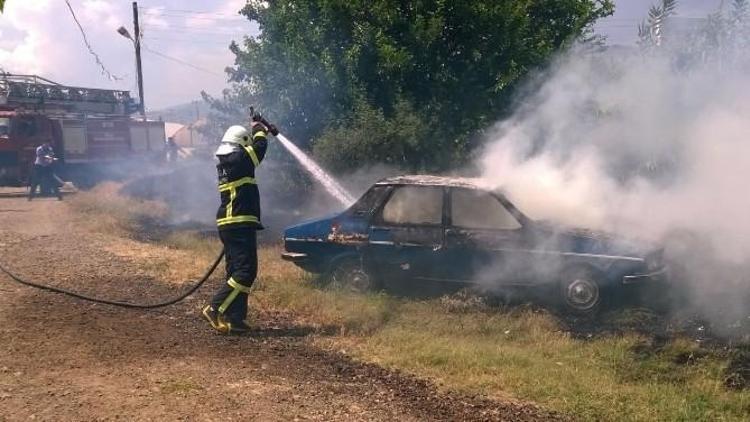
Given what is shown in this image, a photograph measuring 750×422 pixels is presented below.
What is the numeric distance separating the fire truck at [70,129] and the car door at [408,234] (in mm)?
17339

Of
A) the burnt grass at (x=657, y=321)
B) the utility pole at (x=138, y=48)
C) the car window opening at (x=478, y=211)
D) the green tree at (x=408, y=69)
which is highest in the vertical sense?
the utility pole at (x=138, y=48)

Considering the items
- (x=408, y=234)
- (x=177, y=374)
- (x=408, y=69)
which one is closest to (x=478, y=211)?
(x=408, y=234)

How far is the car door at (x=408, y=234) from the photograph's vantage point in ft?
24.1

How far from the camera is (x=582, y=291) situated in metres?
6.97

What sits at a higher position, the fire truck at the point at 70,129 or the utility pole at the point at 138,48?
the utility pole at the point at 138,48

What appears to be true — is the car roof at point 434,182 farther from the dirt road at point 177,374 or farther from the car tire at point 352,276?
the dirt road at point 177,374

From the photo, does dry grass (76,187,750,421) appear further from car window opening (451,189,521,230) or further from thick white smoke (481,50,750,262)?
thick white smoke (481,50,750,262)

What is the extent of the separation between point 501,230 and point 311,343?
8.37 feet

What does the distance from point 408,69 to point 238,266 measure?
251 inches

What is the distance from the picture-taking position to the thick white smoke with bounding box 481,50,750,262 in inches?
307

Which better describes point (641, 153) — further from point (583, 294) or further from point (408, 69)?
point (408, 69)

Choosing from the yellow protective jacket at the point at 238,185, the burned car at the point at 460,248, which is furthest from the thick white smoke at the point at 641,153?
the yellow protective jacket at the point at 238,185

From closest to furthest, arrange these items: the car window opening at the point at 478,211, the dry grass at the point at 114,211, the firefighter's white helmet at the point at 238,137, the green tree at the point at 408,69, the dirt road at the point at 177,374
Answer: the dirt road at the point at 177,374 → the firefighter's white helmet at the point at 238,137 → the car window opening at the point at 478,211 → the green tree at the point at 408,69 → the dry grass at the point at 114,211

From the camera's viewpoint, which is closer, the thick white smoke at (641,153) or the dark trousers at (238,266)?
the dark trousers at (238,266)
